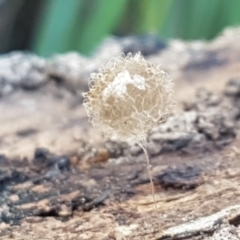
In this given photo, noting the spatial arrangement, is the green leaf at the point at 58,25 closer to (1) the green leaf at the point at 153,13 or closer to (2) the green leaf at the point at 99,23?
(2) the green leaf at the point at 99,23

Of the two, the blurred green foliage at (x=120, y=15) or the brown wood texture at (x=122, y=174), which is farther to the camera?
the blurred green foliage at (x=120, y=15)

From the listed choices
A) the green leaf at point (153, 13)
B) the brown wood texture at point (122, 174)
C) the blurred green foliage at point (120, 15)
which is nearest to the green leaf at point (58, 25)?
the blurred green foliage at point (120, 15)

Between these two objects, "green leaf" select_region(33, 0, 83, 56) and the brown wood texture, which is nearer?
the brown wood texture

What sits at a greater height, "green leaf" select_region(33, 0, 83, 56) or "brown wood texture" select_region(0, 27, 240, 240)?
"green leaf" select_region(33, 0, 83, 56)

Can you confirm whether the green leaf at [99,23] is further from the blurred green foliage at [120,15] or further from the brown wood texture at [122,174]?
the brown wood texture at [122,174]

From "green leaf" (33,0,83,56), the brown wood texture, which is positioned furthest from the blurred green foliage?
the brown wood texture

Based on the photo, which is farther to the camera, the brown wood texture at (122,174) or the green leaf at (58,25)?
the green leaf at (58,25)

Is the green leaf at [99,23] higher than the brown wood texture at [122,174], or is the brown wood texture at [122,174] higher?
the green leaf at [99,23]

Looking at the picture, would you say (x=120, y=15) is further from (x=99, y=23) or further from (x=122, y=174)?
(x=122, y=174)

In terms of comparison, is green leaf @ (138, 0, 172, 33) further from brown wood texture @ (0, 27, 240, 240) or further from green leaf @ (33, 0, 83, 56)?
brown wood texture @ (0, 27, 240, 240)
